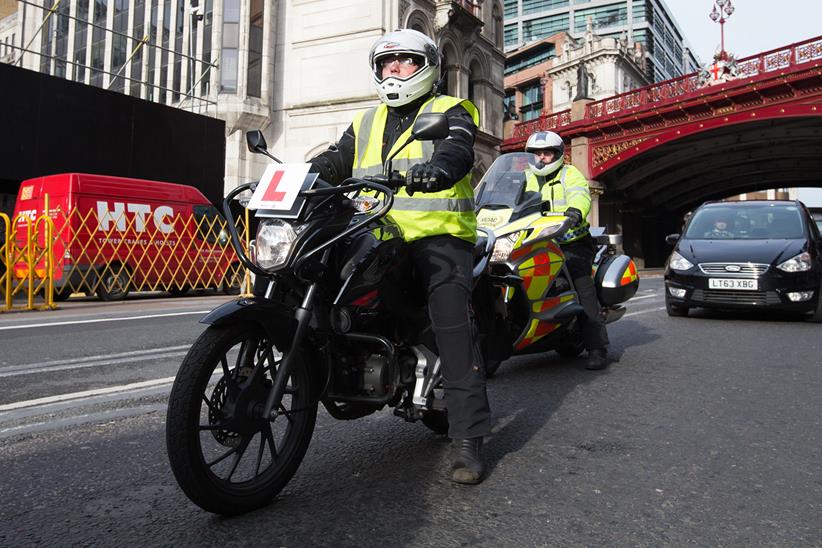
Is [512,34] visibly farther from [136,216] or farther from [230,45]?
[136,216]

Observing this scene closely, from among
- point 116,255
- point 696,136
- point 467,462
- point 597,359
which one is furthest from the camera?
point 696,136

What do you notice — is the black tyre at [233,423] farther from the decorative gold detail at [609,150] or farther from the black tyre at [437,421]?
the decorative gold detail at [609,150]

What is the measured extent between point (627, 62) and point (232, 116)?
45.7 m

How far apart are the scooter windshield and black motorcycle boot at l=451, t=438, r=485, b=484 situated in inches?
84.6

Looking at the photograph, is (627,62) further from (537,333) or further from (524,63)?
(537,333)

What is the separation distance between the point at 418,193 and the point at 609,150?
3027 centimetres

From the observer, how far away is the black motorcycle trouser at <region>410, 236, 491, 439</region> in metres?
2.56

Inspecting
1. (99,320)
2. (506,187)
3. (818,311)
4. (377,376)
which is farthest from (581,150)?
(377,376)

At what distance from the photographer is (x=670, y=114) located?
91.2 feet

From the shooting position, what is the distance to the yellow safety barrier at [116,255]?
37.7ft

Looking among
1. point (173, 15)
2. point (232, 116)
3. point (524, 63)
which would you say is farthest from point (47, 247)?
point (524, 63)

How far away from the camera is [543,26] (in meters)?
85.7

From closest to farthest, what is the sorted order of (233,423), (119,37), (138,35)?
(233,423), (138,35), (119,37)

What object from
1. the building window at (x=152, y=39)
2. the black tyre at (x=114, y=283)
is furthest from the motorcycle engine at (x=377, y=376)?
the building window at (x=152, y=39)
